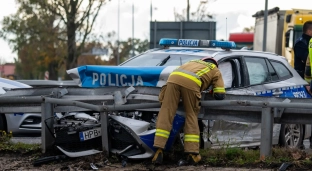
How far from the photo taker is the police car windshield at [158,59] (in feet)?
28.8

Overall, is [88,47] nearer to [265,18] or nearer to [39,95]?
[265,18]

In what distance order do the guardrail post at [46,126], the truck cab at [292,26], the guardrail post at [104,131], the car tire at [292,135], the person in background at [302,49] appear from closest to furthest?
the guardrail post at [104,131] → the guardrail post at [46,126] → the car tire at [292,135] → the person in background at [302,49] → the truck cab at [292,26]

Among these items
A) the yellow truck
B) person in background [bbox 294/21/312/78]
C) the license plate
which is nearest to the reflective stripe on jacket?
the license plate

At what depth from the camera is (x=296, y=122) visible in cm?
693

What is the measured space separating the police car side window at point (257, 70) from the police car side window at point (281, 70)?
247mm

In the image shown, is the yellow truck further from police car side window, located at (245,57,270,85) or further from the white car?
the white car

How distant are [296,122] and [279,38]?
14.8 meters

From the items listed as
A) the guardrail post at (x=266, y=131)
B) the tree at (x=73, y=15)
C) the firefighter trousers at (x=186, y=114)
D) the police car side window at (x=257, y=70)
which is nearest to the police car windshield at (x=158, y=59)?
the police car side window at (x=257, y=70)

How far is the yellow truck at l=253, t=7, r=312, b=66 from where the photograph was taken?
63.8 ft

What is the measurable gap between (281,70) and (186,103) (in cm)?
304

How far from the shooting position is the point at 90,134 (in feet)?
23.5

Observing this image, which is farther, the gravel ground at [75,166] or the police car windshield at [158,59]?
the police car windshield at [158,59]

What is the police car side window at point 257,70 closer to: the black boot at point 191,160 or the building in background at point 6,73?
the black boot at point 191,160

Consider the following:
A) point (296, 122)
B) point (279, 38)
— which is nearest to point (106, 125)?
point (296, 122)
